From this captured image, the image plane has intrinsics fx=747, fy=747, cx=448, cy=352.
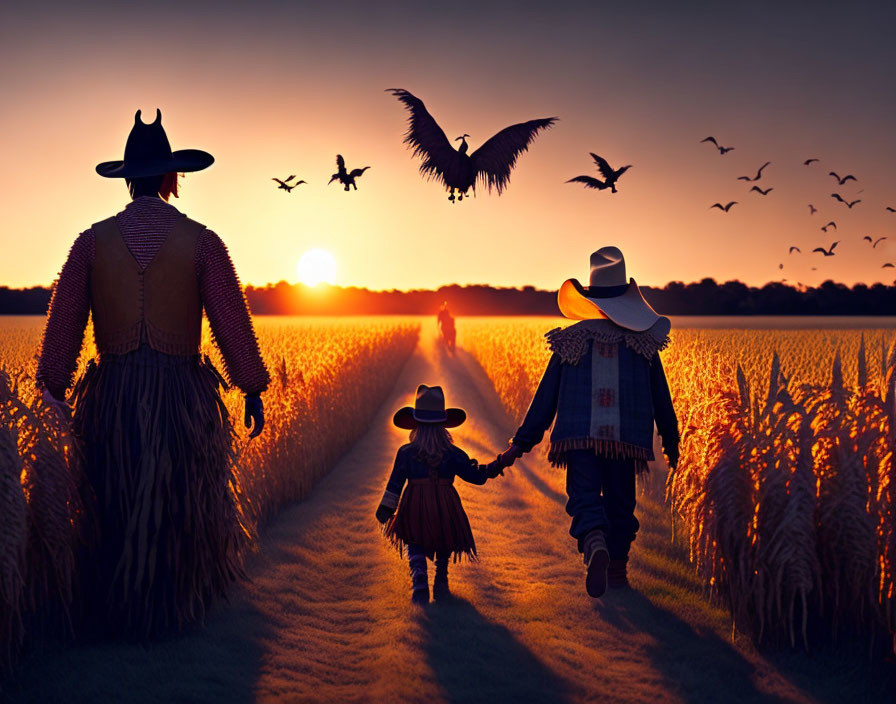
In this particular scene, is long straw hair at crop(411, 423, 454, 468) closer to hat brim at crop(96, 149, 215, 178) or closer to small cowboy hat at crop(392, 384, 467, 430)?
small cowboy hat at crop(392, 384, 467, 430)

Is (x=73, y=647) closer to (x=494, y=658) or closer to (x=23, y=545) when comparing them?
(x=23, y=545)

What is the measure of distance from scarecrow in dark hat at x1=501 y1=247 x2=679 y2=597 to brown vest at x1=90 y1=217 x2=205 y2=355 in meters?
2.24

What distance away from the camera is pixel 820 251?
25.8 m

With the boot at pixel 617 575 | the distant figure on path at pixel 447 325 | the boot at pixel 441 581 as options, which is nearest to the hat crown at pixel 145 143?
the boot at pixel 441 581

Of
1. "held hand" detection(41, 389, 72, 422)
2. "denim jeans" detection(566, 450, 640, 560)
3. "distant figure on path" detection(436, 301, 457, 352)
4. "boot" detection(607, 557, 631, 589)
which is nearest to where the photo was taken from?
"held hand" detection(41, 389, 72, 422)

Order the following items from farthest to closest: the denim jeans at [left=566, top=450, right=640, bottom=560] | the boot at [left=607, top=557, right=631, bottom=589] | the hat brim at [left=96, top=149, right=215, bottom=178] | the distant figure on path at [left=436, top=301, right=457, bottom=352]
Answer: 1. the distant figure on path at [left=436, top=301, right=457, bottom=352]
2. the boot at [left=607, top=557, right=631, bottom=589]
3. the denim jeans at [left=566, top=450, right=640, bottom=560]
4. the hat brim at [left=96, top=149, right=215, bottom=178]

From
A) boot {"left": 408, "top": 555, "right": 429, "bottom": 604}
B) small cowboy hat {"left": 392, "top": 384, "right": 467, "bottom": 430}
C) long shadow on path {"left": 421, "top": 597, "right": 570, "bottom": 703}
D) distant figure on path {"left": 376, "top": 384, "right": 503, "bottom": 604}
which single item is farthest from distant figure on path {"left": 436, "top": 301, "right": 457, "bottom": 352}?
long shadow on path {"left": 421, "top": 597, "right": 570, "bottom": 703}

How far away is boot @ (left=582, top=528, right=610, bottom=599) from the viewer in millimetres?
4371

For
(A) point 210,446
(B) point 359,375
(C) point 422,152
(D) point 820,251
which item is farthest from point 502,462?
(D) point 820,251

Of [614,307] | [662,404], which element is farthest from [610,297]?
[662,404]

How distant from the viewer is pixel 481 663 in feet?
13.0

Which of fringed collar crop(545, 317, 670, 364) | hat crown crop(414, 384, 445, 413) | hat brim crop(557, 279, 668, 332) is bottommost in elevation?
hat crown crop(414, 384, 445, 413)

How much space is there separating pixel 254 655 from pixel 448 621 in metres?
1.16

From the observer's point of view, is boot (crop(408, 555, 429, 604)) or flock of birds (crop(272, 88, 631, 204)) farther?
flock of birds (crop(272, 88, 631, 204))
